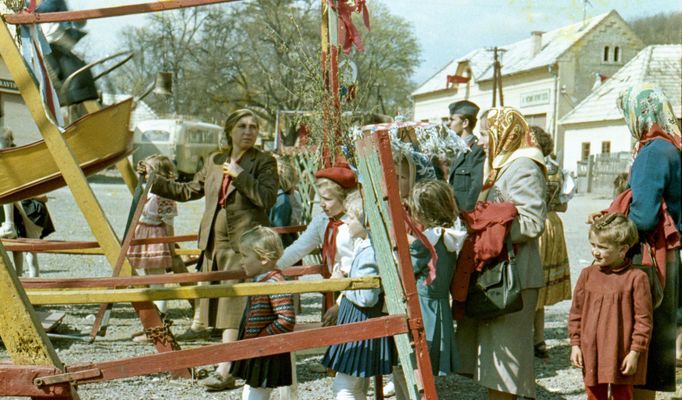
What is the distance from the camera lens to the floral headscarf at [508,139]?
406cm

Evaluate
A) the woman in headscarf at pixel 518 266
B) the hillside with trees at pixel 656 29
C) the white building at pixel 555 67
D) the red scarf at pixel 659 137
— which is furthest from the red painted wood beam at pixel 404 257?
the hillside with trees at pixel 656 29

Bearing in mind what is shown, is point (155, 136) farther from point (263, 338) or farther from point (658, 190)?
point (263, 338)

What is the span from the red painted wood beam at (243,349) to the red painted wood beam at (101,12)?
2.63m

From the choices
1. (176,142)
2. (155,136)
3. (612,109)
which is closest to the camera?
(176,142)

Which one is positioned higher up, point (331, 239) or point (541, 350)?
point (331, 239)

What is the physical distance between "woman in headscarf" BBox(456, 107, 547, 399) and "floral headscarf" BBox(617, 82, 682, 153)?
628 millimetres

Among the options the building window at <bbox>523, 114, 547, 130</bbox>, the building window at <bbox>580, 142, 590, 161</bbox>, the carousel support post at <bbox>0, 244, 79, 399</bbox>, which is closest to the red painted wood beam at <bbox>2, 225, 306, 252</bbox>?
the carousel support post at <bbox>0, 244, 79, 399</bbox>

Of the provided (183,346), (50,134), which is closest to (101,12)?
(50,134)

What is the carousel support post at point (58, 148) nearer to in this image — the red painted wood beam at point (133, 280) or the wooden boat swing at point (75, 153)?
the red painted wood beam at point (133, 280)

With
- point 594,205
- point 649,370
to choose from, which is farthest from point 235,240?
point 594,205

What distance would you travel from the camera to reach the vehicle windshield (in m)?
36.8

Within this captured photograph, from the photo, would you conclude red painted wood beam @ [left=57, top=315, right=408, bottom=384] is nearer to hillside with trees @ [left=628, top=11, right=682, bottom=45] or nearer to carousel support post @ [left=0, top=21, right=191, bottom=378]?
carousel support post @ [left=0, top=21, right=191, bottom=378]

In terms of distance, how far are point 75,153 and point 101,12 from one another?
1371mm

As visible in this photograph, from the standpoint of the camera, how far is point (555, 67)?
49500 millimetres
